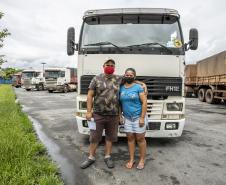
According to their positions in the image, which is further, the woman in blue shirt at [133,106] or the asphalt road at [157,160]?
the woman in blue shirt at [133,106]

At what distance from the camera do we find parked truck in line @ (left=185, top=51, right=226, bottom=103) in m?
16.0

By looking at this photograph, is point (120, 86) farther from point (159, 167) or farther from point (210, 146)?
point (210, 146)

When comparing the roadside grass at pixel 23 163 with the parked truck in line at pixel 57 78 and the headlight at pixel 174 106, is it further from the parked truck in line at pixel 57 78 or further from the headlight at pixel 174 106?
the parked truck in line at pixel 57 78

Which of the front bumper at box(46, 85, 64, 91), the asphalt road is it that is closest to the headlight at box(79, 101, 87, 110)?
the asphalt road

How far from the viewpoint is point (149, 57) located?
544 centimetres

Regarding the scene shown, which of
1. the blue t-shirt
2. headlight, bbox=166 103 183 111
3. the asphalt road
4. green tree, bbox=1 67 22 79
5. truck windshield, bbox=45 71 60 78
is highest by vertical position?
truck windshield, bbox=45 71 60 78

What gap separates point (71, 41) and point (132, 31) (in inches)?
52.6

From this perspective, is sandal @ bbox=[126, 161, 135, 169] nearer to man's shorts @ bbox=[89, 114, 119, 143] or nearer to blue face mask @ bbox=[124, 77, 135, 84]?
man's shorts @ bbox=[89, 114, 119, 143]

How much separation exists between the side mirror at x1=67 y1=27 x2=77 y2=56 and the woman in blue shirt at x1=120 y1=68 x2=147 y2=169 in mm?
1966

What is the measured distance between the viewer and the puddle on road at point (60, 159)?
159 inches

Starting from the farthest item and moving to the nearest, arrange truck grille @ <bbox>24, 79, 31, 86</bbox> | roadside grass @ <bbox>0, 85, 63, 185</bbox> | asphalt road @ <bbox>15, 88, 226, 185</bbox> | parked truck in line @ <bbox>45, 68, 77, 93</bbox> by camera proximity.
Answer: truck grille @ <bbox>24, 79, 31, 86</bbox> < parked truck in line @ <bbox>45, 68, 77, 93</bbox> < asphalt road @ <bbox>15, 88, 226, 185</bbox> < roadside grass @ <bbox>0, 85, 63, 185</bbox>

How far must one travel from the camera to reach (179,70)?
549 cm

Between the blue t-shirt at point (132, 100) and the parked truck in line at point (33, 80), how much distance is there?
29.0 metres

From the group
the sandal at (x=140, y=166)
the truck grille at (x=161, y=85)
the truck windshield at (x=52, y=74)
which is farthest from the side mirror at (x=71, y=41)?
the truck windshield at (x=52, y=74)
